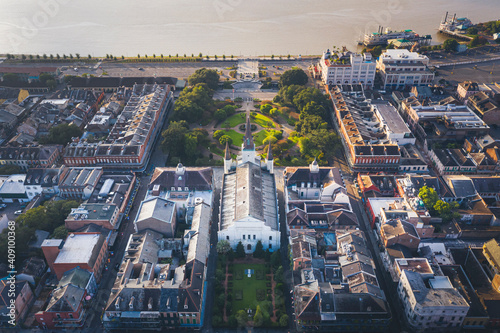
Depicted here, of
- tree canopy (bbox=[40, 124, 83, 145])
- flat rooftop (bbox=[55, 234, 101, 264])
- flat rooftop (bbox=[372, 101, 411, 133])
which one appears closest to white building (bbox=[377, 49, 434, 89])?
flat rooftop (bbox=[372, 101, 411, 133])

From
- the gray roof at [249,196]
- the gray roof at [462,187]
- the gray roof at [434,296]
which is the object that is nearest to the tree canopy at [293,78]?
the gray roof at [249,196]

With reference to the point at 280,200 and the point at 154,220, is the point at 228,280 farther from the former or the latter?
the point at 280,200

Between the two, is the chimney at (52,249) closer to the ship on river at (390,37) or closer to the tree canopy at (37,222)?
the tree canopy at (37,222)

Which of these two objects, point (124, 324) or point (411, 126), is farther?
point (411, 126)

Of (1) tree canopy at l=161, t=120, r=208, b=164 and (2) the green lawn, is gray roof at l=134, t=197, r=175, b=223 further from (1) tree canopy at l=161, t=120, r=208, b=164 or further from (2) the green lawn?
(2) the green lawn

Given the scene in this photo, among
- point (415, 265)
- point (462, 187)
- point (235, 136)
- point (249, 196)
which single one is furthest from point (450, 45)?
point (249, 196)

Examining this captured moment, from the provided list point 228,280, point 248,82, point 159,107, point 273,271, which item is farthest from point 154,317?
point 248,82

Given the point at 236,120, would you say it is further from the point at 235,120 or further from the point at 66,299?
the point at 66,299
